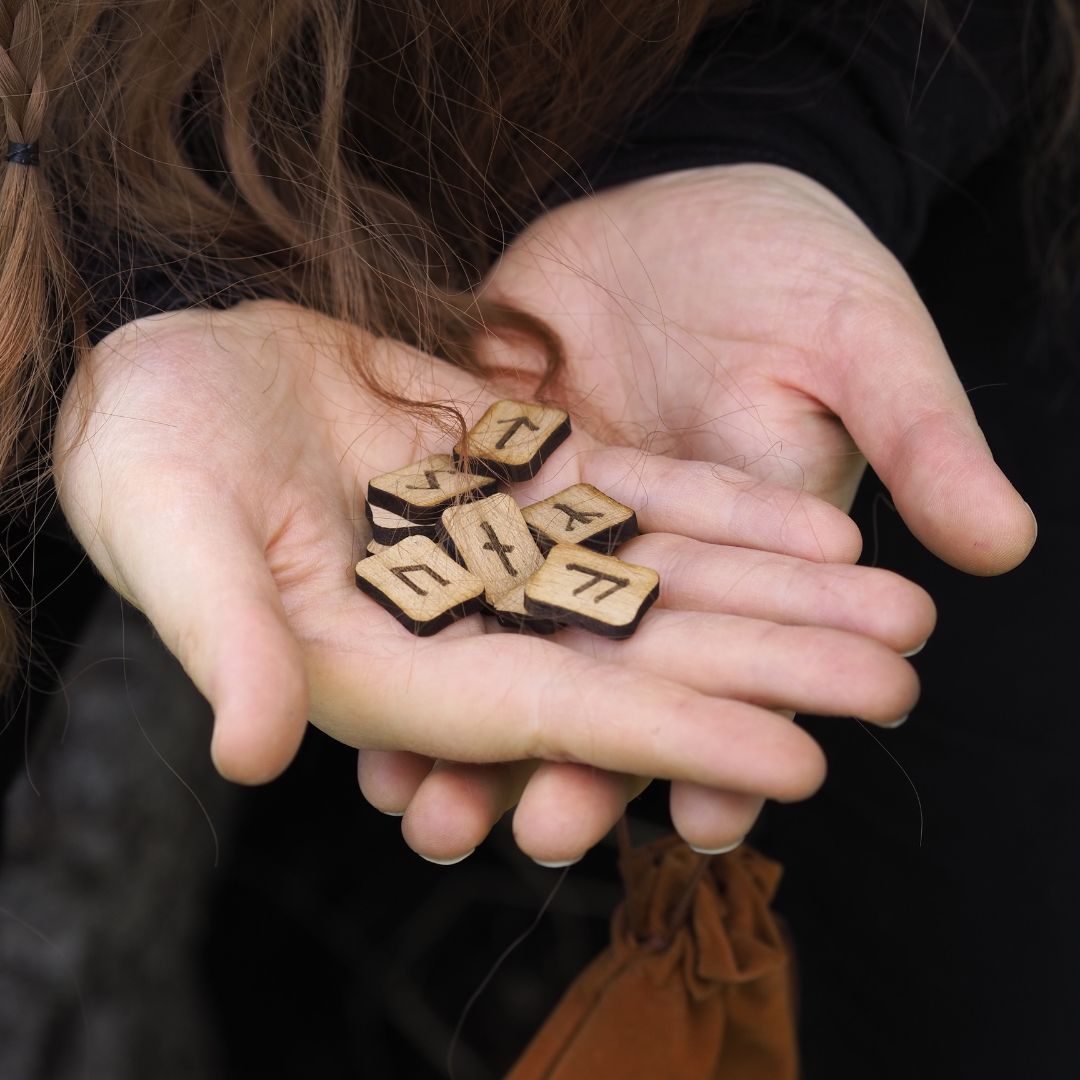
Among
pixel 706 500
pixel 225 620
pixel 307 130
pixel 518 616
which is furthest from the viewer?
pixel 307 130

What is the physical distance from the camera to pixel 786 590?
1.32 metres

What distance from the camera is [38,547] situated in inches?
81.0

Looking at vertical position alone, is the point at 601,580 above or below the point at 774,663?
below

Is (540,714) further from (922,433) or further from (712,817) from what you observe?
(922,433)

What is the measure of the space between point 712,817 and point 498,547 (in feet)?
2.09

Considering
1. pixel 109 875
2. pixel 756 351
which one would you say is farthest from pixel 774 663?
pixel 109 875

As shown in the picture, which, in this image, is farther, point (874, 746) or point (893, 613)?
point (874, 746)

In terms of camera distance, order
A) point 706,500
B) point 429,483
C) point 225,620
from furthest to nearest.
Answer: point 429,483, point 706,500, point 225,620

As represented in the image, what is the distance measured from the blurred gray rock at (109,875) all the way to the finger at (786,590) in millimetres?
1287

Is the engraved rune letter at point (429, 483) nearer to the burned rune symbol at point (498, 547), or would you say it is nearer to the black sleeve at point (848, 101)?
the burned rune symbol at point (498, 547)

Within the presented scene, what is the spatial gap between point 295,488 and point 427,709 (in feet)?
1.61

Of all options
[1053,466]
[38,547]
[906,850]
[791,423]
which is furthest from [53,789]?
[1053,466]

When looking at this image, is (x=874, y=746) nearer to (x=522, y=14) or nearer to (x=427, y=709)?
(x=427, y=709)

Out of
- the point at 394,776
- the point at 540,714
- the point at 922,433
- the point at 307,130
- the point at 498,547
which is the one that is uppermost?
the point at 922,433
